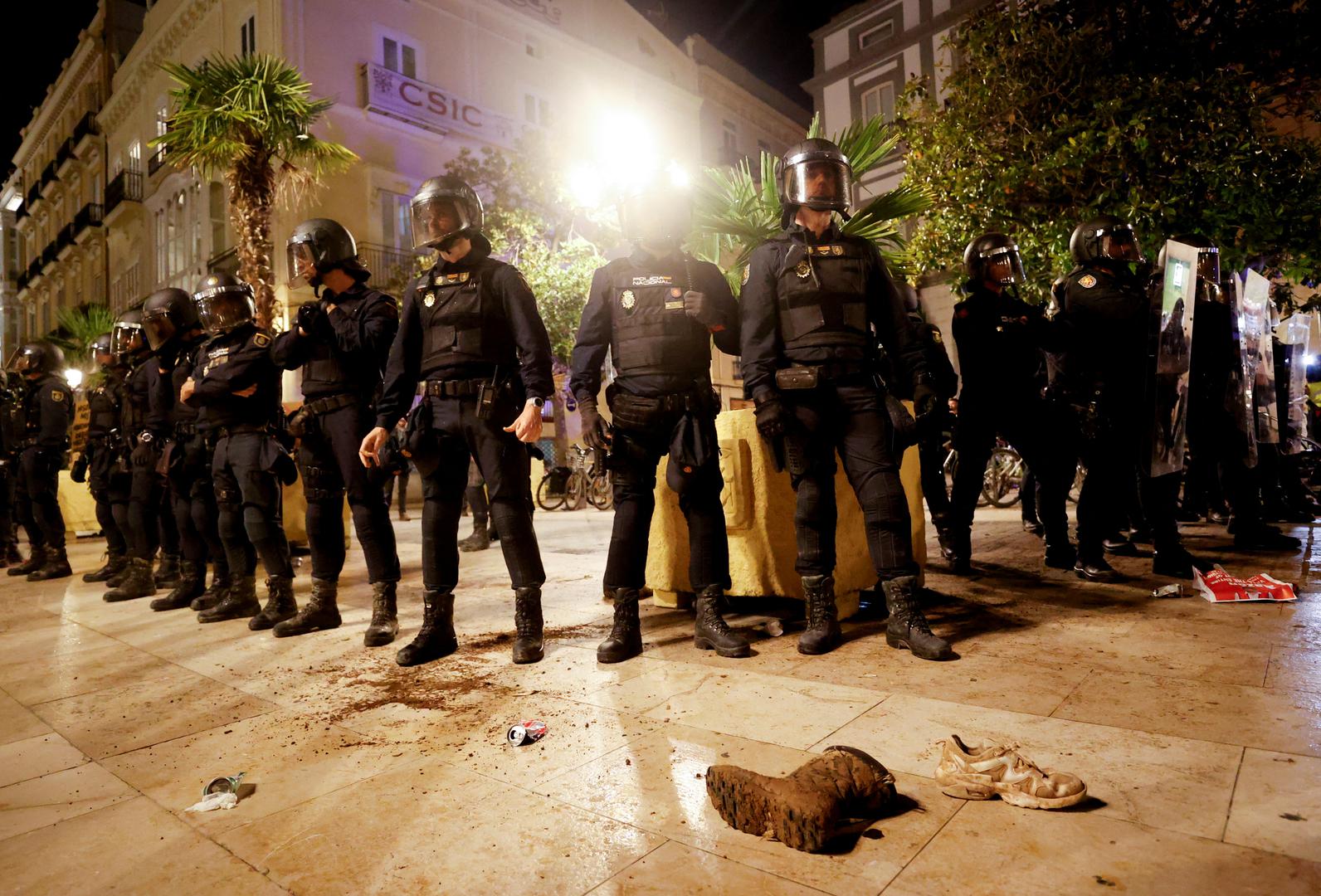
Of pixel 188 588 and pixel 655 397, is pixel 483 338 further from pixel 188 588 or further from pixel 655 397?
A: pixel 188 588

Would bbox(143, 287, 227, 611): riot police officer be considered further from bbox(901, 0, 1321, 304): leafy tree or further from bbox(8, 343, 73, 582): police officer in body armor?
bbox(901, 0, 1321, 304): leafy tree

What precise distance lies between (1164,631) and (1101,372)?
75.4 inches

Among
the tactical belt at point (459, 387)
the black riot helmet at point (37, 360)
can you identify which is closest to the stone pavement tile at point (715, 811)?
the tactical belt at point (459, 387)

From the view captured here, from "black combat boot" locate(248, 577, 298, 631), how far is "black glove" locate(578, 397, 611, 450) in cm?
211

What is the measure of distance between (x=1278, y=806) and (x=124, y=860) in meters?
2.63

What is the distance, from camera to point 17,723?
3.09 meters

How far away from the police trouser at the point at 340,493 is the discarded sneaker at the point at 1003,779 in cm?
312

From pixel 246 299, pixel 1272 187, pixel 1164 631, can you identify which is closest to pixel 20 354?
pixel 246 299

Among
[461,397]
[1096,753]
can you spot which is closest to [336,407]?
[461,397]

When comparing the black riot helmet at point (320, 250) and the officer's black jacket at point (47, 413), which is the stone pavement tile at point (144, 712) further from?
the officer's black jacket at point (47, 413)

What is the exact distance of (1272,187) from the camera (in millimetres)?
6562

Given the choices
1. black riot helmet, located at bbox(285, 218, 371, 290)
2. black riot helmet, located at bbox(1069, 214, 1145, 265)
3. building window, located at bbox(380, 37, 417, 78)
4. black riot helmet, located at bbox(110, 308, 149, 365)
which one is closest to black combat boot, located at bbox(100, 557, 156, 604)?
black riot helmet, located at bbox(110, 308, 149, 365)

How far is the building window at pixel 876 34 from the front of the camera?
23281mm

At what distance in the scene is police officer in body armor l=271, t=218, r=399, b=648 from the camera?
4281mm
